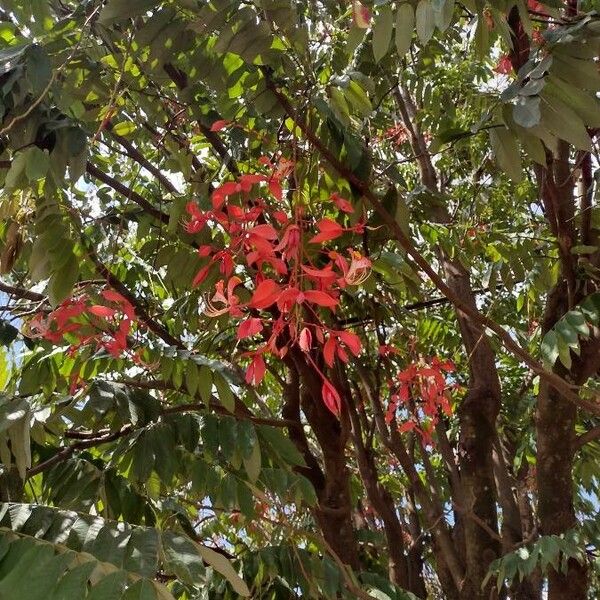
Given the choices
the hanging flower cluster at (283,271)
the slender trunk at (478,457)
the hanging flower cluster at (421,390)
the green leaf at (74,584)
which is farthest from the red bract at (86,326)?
the slender trunk at (478,457)

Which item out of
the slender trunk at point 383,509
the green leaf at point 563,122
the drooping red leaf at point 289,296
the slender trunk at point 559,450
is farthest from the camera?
the slender trunk at point 383,509

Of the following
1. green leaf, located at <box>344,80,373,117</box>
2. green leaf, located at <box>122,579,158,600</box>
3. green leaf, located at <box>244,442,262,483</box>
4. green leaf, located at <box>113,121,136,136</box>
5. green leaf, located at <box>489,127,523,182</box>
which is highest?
green leaf, located at <box>113,121,136,136</box>

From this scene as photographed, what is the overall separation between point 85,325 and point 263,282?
761mm

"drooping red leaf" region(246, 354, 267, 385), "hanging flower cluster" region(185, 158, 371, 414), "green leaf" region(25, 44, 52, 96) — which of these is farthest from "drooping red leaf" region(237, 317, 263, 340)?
"green leaf" region(25, 44, 52, 96)

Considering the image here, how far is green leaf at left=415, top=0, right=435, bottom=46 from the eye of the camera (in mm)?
1343

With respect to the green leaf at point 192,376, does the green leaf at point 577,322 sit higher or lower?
higher

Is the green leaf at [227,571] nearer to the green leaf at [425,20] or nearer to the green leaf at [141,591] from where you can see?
the green leaf at [141,591]

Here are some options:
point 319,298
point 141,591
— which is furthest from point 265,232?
point 141,591

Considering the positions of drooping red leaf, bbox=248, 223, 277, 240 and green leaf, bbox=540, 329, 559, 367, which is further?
green leaf, bbox=540, 329, 559, 367

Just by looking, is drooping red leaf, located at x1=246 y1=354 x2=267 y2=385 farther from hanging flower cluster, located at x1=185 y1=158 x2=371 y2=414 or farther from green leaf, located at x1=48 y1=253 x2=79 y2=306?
green leaf, located at x1=48 y1=253 x2=79 y2=306

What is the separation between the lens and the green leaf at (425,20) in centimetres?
134

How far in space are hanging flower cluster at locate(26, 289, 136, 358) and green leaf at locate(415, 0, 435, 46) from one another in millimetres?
1017

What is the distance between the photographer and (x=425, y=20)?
1.36 metres

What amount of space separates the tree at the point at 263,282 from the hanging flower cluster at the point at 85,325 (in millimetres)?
10
